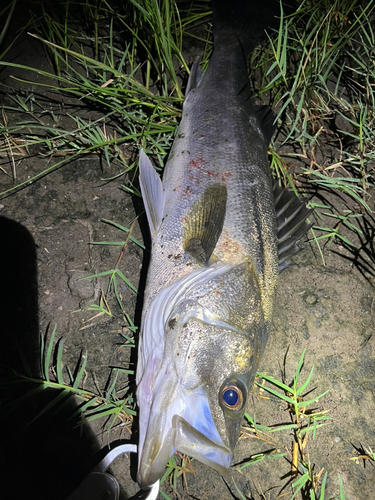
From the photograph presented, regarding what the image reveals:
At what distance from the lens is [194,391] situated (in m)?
1.87

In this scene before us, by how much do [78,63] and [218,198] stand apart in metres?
1.85

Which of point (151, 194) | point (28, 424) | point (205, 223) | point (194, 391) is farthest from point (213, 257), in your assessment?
point (28, 424)

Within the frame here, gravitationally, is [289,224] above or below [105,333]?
above

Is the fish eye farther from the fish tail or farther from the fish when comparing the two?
Result: the fish tail

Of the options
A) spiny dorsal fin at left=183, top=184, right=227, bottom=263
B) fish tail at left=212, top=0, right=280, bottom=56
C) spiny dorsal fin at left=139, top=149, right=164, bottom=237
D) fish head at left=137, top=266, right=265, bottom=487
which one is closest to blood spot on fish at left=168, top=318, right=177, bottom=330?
fish head at left=137, top=266, right=265, bottom=487

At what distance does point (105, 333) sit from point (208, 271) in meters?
1.01

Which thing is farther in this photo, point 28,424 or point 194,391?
point 28,424

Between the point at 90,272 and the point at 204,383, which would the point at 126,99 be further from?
the point at 204,383

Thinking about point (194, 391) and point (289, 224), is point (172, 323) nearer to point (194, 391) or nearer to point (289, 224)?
point (194, 391)

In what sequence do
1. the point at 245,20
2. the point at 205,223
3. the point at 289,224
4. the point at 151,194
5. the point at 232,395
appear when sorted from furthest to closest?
the point at 245,20 < the point at 289,224 < the point at 151,194 < the point at 205,223 < the point at 232,395

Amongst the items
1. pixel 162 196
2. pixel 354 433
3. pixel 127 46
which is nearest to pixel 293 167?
pixel 162 196

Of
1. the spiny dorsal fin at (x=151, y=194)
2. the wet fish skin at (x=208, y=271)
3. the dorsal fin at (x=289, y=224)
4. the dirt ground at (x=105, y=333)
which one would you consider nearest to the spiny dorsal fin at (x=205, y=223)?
the wet fish skin at (x=208, y=271)

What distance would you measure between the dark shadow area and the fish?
73cm

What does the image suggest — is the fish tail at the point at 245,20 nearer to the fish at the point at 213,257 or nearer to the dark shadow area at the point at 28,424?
the fish at the point at 213,257
